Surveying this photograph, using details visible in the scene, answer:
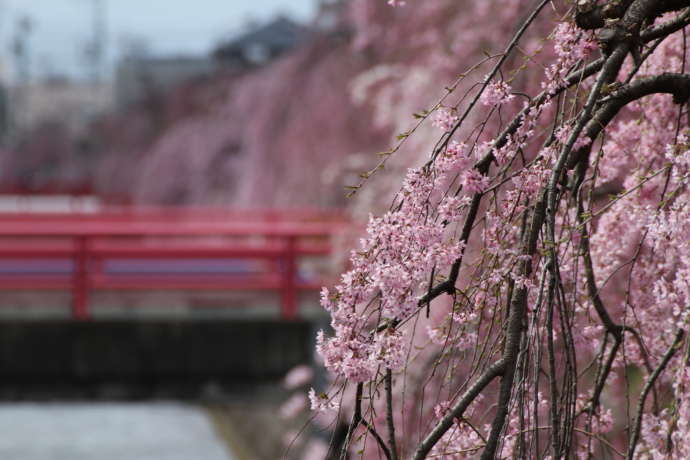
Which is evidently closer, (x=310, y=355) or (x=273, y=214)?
(x=310, y=355)

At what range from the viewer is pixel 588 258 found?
2.46 metres

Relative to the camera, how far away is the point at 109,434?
18141 mm

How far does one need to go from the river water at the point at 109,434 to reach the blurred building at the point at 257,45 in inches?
679

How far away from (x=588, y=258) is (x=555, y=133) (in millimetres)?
404

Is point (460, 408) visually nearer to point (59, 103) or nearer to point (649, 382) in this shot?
point (649, 382)

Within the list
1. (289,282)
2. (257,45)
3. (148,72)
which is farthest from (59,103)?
(289,282)

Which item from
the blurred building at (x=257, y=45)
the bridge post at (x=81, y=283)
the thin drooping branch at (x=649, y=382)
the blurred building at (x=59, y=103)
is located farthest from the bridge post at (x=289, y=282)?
the blurred building at (x=59, y=103)

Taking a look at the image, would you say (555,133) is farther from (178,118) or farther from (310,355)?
(178,118)

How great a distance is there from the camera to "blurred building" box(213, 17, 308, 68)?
3653 cm

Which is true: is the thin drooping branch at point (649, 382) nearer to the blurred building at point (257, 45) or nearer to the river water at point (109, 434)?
the river water at point (109, 434)

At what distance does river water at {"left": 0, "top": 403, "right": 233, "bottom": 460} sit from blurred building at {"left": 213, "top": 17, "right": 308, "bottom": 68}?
17.3 metres

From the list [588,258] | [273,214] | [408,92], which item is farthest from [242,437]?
[588,258]

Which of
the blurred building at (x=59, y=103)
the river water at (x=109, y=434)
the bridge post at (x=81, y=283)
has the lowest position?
the river water at (x=109, y=434)

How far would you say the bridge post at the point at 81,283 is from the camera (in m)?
8.75
